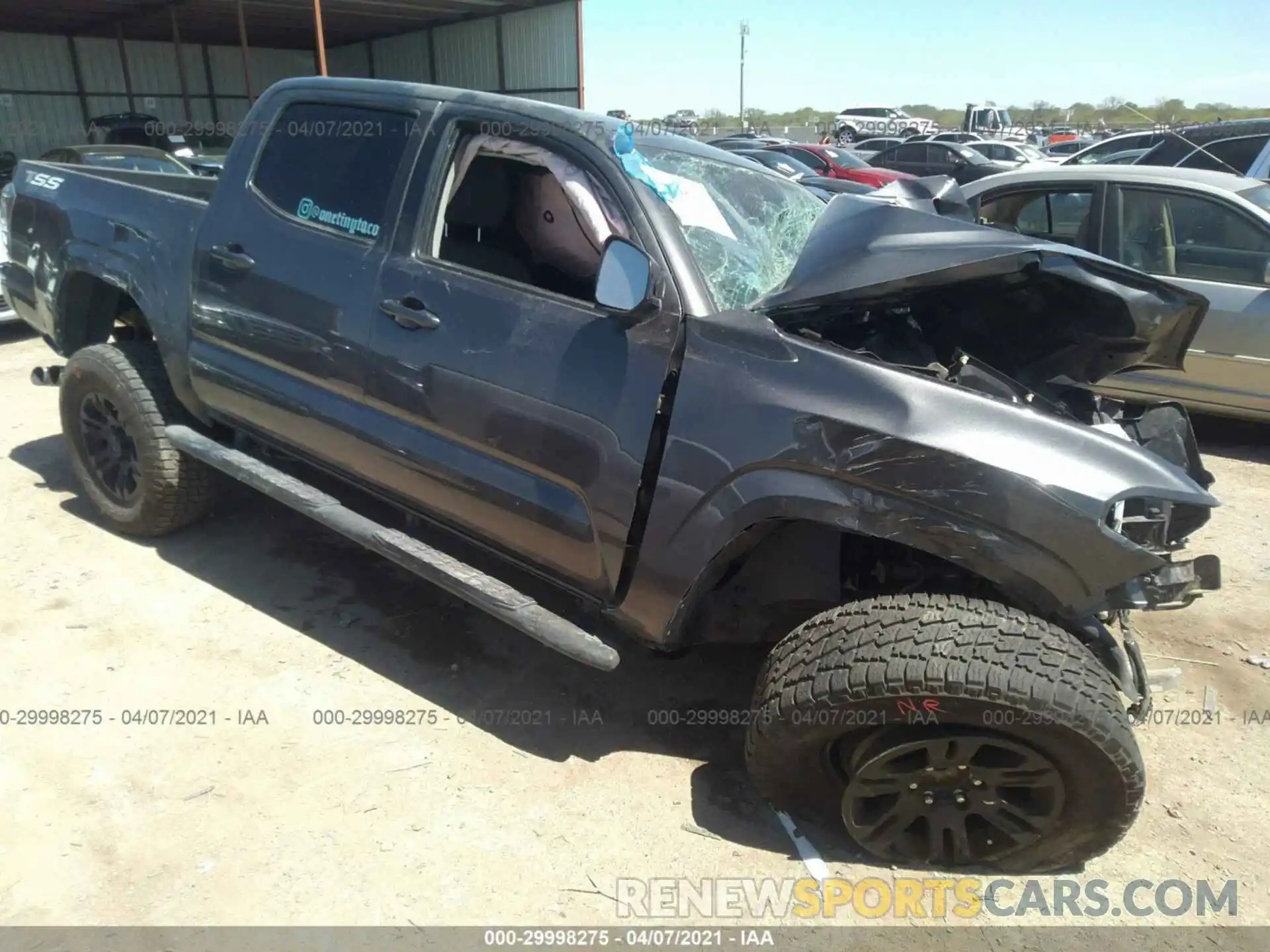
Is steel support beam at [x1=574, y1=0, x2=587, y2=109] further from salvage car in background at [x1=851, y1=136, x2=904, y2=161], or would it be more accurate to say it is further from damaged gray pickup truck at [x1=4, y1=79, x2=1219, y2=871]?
damaged gray pickup truck at [x1=4, y1=79, x2=1219, y2=871]

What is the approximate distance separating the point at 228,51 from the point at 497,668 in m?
27.5

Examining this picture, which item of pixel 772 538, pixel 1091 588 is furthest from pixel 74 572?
pixel 1091 588

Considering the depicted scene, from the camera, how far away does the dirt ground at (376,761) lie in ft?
8.11

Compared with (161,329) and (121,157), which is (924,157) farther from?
(161,329)

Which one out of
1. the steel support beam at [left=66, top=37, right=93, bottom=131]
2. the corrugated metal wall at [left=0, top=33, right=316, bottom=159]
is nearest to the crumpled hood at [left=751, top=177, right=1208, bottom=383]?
the corrugated metal wall at [left=0, top=33, right=316, bottom=159]

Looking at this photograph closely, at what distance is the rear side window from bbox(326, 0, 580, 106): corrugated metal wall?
15923 mm

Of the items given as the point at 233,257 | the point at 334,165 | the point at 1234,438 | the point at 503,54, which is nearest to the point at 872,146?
the point at 503,54

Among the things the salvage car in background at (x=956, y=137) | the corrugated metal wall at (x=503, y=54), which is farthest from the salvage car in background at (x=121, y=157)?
the salvage car in background at (x=956, y=137)

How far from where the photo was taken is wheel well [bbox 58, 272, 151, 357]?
4.29 meters

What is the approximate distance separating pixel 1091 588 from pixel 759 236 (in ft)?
5.10

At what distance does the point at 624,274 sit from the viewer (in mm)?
2467

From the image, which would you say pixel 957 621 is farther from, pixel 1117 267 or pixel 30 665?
pixel 30 665

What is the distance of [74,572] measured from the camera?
12.9ft

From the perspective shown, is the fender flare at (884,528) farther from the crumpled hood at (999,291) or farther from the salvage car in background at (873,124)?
the salvage car in background at (873,124)
